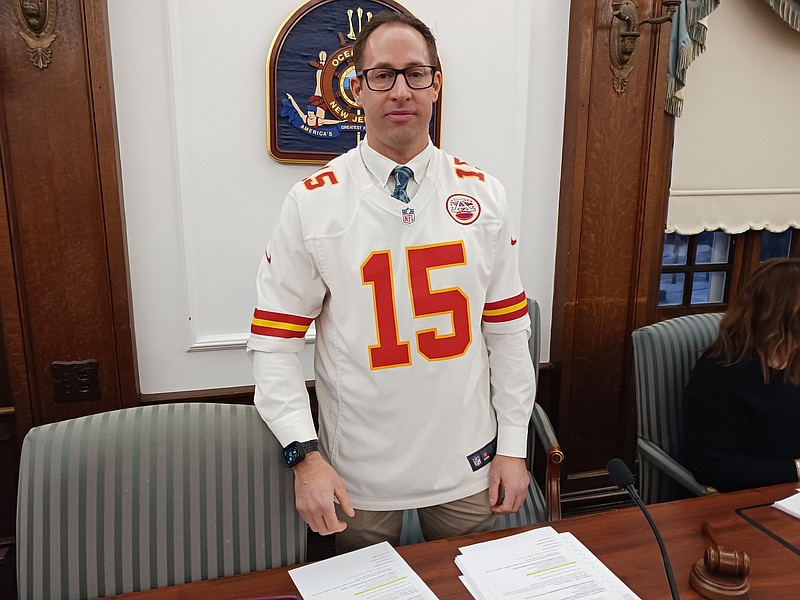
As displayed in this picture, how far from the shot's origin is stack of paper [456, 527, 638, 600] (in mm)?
1006

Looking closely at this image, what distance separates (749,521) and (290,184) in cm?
157

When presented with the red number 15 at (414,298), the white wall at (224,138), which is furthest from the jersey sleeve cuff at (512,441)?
the white wall at (224,138)

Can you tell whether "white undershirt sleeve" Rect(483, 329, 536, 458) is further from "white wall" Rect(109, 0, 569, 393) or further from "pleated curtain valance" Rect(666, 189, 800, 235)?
"pleated curtain valance" Rect(666, 189, 800, 235)

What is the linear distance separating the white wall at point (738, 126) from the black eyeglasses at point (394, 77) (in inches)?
66.0

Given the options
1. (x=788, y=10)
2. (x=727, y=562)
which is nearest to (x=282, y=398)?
(x=727, y=562)

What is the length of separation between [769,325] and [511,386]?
80cm

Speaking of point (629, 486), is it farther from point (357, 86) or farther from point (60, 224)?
point (60, 224)

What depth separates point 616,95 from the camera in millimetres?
2209

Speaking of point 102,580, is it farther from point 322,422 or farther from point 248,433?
point 322,422

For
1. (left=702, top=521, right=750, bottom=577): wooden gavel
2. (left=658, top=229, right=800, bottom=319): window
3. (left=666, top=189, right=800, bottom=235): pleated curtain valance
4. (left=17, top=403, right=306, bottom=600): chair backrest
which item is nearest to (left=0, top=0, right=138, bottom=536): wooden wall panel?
(left=17, top=403, right=306, bottom=600): chair backrest

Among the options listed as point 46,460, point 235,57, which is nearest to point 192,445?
point 46,460

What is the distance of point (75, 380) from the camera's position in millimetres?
1924

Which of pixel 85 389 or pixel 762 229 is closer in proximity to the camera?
pixel 85 389

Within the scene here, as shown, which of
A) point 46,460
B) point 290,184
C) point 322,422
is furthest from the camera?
point 290,184
